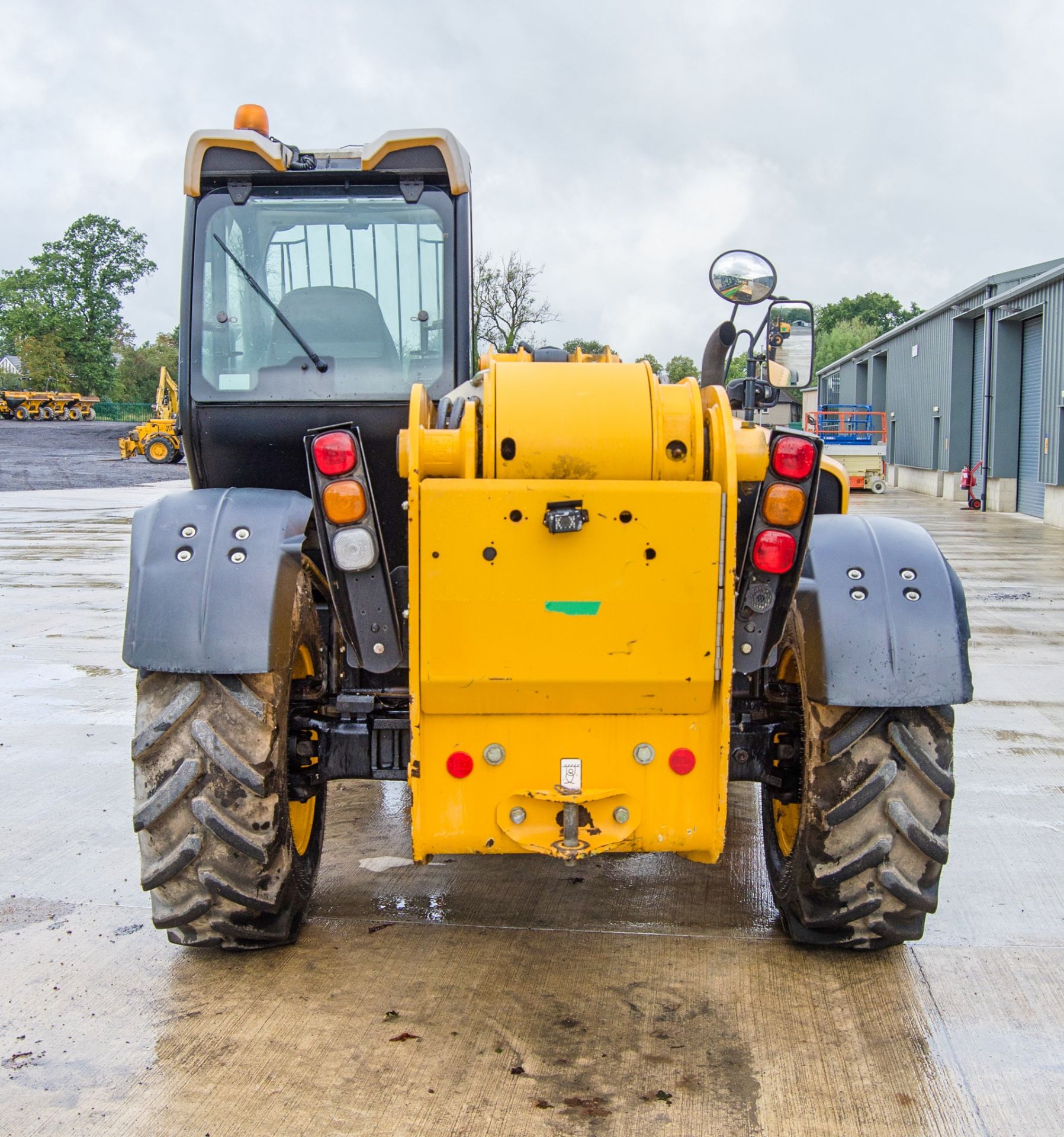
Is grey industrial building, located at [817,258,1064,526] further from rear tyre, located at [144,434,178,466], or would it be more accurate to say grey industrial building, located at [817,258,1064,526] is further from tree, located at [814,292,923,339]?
tree, located at [814,292,923,339]

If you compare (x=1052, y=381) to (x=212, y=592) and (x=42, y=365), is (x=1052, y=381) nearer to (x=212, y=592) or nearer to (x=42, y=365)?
(x=212, y=592)

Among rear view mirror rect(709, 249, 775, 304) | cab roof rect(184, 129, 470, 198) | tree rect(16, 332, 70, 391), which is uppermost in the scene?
tree rect(16, 332, 70, 391)

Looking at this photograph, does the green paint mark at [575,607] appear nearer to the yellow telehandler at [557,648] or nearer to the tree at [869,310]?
the yellow telehandler at [557,648]

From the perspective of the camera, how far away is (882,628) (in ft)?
10.8

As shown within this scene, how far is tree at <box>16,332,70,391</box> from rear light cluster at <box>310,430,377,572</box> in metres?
77.2

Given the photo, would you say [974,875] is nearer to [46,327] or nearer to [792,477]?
[792,477]

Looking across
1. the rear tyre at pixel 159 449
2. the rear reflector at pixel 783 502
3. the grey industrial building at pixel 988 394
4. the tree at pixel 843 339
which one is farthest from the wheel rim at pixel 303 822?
the tree at pixel 843 339

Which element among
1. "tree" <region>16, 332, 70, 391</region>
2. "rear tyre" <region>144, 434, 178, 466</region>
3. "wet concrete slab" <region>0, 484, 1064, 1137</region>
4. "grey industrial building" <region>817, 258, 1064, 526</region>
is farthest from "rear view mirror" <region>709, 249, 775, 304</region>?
"tree" <region>16, 332, 70, 391</region>

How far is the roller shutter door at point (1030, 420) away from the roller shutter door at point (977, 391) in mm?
3514

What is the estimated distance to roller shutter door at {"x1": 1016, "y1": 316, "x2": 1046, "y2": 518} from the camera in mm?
24906

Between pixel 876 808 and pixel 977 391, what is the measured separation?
30801mm

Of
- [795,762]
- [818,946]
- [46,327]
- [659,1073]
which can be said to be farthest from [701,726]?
[46,327]

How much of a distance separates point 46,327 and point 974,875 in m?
82.2

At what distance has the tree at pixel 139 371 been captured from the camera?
8138cm
